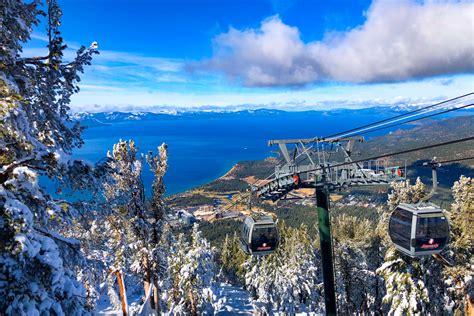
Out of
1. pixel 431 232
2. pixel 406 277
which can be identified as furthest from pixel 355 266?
pixel 431 232

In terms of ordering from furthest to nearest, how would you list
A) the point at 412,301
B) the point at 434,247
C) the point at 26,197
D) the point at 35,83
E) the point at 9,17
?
the point at 412,301 → the point at 434,247 → the point at 35,83 → the point at 9,17 → the point at 26,197

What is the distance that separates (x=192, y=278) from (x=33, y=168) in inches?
608

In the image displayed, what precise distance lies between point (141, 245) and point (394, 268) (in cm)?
1251

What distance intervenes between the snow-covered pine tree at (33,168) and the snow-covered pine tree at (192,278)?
546 inches

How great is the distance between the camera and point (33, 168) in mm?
5480

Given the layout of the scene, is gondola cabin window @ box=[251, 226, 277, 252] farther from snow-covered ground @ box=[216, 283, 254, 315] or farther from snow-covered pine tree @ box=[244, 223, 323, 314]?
snow-covered ground @ box=[216, 283, 254, 315]

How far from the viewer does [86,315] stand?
5.28m

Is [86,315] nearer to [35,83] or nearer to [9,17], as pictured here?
[35,83]

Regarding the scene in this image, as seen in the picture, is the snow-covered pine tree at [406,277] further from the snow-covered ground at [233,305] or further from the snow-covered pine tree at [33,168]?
the snow-covered pine tree at [33,168]

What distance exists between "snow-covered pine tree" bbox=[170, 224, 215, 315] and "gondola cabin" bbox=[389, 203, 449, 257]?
39.8 ft

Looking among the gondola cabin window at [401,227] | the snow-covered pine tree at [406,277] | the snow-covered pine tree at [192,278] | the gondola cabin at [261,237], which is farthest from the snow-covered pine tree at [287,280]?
the gondola cabin window at [401,227]

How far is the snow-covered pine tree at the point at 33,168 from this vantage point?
15.0 feet

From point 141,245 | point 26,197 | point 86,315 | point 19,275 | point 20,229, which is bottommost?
point 141,245

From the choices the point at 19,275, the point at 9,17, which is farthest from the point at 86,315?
the point at 9,17
